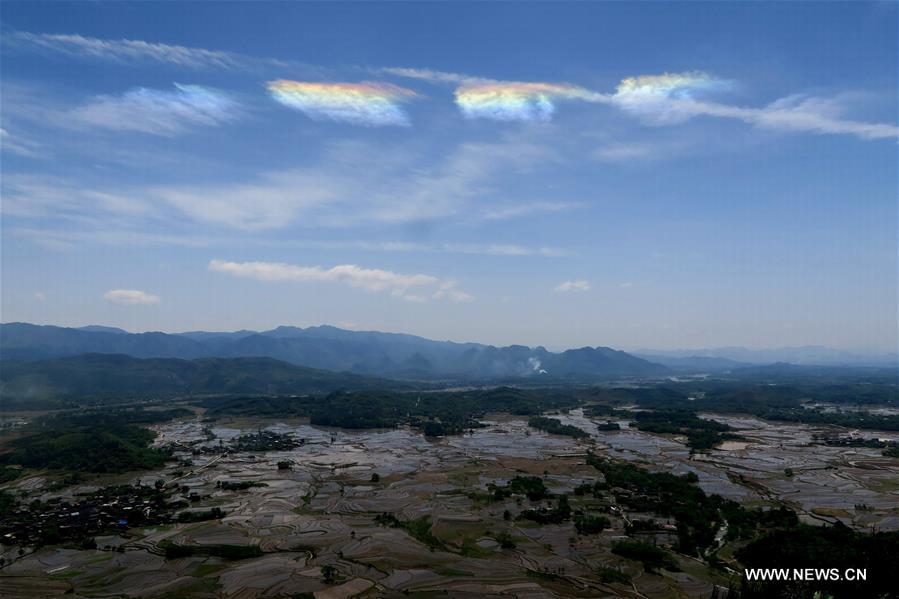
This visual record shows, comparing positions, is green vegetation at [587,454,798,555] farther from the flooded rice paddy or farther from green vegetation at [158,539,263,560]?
green vegetation at [158,539,263,560]

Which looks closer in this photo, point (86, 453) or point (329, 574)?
→ point (329, 574)

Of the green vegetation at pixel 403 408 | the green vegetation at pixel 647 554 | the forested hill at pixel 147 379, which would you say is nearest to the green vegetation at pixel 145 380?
the forested hill at pixel 147 379

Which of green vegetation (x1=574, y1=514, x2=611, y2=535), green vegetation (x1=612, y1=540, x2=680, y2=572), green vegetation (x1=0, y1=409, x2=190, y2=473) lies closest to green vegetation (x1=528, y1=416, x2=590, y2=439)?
green vegetation (x1=574, y1=514, x2=611, y2=535)

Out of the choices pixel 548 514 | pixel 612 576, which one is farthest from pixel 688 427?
pixel 612 576

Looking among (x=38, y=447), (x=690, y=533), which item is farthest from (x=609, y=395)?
(x=38, y=447)

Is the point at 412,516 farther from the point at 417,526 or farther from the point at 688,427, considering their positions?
the point at 688,427

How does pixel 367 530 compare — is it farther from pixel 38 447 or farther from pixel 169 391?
pixel 169 391
